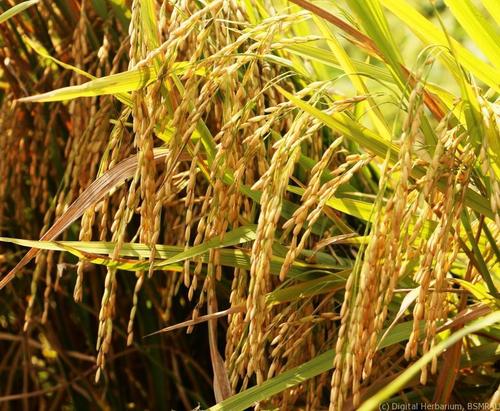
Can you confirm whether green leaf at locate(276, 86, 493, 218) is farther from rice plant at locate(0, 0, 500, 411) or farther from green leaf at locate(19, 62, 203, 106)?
green leaf at locate(19, 62, 203, 106)

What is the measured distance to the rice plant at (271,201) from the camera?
1103 mm

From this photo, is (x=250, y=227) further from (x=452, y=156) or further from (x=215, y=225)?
(x=452, y=156)

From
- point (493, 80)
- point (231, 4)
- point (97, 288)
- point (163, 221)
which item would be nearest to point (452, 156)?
point (493, 80)

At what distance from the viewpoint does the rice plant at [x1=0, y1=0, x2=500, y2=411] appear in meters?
1.10

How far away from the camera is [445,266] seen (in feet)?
3.64

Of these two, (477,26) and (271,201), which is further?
(477,26)

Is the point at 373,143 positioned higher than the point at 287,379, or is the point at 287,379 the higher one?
the point at 373,143

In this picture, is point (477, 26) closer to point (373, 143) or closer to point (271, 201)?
point (373, 143)

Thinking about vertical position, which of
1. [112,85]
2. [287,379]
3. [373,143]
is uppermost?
[112,85]

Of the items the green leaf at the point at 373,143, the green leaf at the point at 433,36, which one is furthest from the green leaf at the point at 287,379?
the green leaf at the point at 433,36

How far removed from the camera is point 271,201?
1.09 meters

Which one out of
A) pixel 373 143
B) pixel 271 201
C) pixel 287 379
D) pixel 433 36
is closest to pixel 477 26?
pixel 433 36

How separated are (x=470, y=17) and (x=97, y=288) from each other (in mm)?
1273

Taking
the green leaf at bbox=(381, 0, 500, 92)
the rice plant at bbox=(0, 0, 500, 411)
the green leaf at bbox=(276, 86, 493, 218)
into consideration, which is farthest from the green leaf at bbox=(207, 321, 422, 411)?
the green leaf at bbox=(381, 0, 500, 92)
